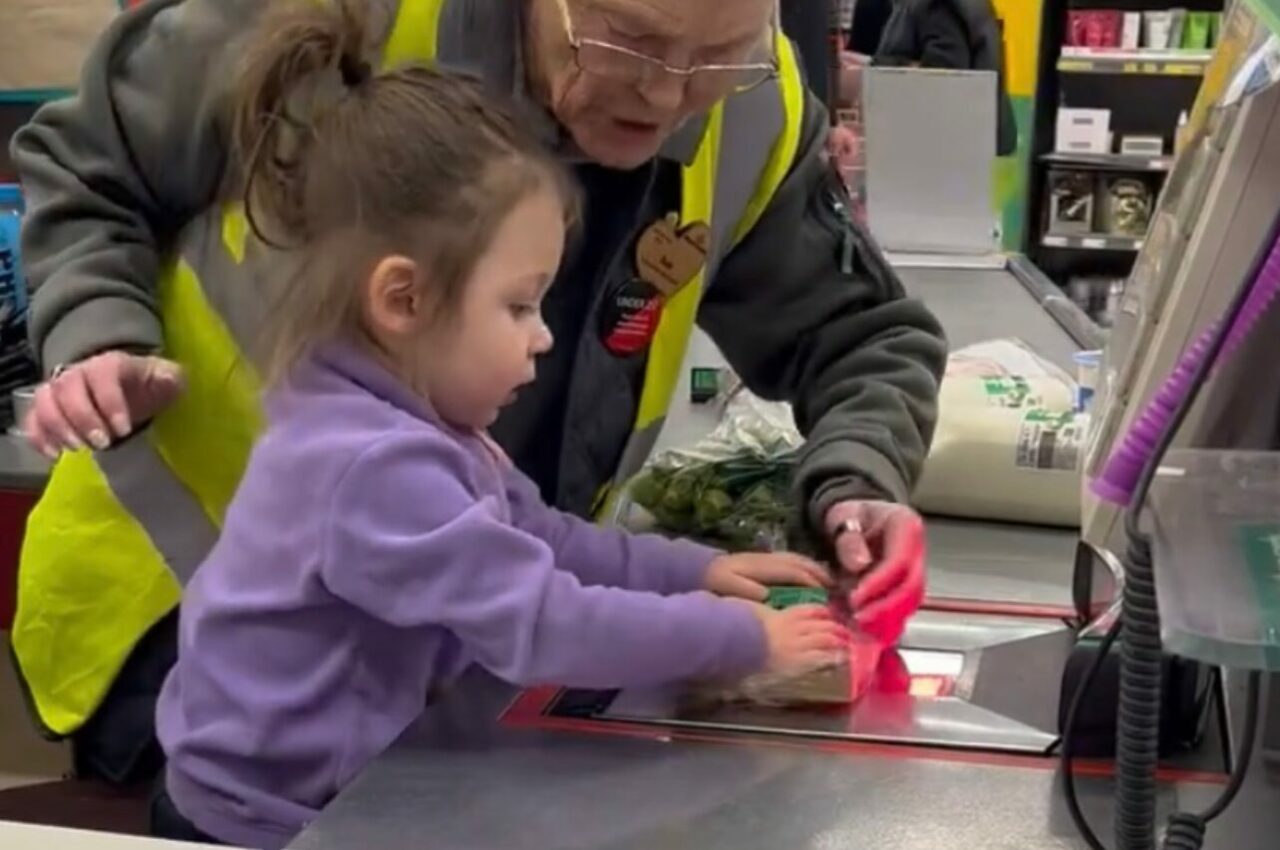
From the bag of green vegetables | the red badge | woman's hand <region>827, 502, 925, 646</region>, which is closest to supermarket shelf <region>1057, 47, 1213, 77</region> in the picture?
the bag of green vegetables

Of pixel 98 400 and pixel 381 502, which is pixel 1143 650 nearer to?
pixel 381 502

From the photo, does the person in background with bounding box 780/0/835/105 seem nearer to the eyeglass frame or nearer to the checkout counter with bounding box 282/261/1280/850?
the eyeglass frame

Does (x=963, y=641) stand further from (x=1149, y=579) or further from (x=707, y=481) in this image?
(x=1149, y=579)

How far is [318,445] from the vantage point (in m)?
0.93

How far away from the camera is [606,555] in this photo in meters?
1.13

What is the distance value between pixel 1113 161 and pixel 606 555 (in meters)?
4.77

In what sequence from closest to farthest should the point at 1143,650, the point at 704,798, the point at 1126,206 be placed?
the point at 1143,650 → the point at 704,798 → the point at 1126,206

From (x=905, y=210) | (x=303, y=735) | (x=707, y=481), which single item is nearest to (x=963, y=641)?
(x=707, y=481)

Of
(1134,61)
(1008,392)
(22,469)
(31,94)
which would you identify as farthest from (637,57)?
(1134,61)

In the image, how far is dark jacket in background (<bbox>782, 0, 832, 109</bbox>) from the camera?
332cm

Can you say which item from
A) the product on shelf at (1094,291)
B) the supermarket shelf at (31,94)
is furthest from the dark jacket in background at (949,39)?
the supermarket shelf at (31,94)

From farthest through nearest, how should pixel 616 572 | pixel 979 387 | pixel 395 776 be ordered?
pixel 979 387 → pixel 616 572 → pixel 395 776

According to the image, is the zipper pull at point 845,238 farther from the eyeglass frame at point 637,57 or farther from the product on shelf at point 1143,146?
the product on shelf at point 1143,146

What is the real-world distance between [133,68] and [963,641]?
2.45 feet
